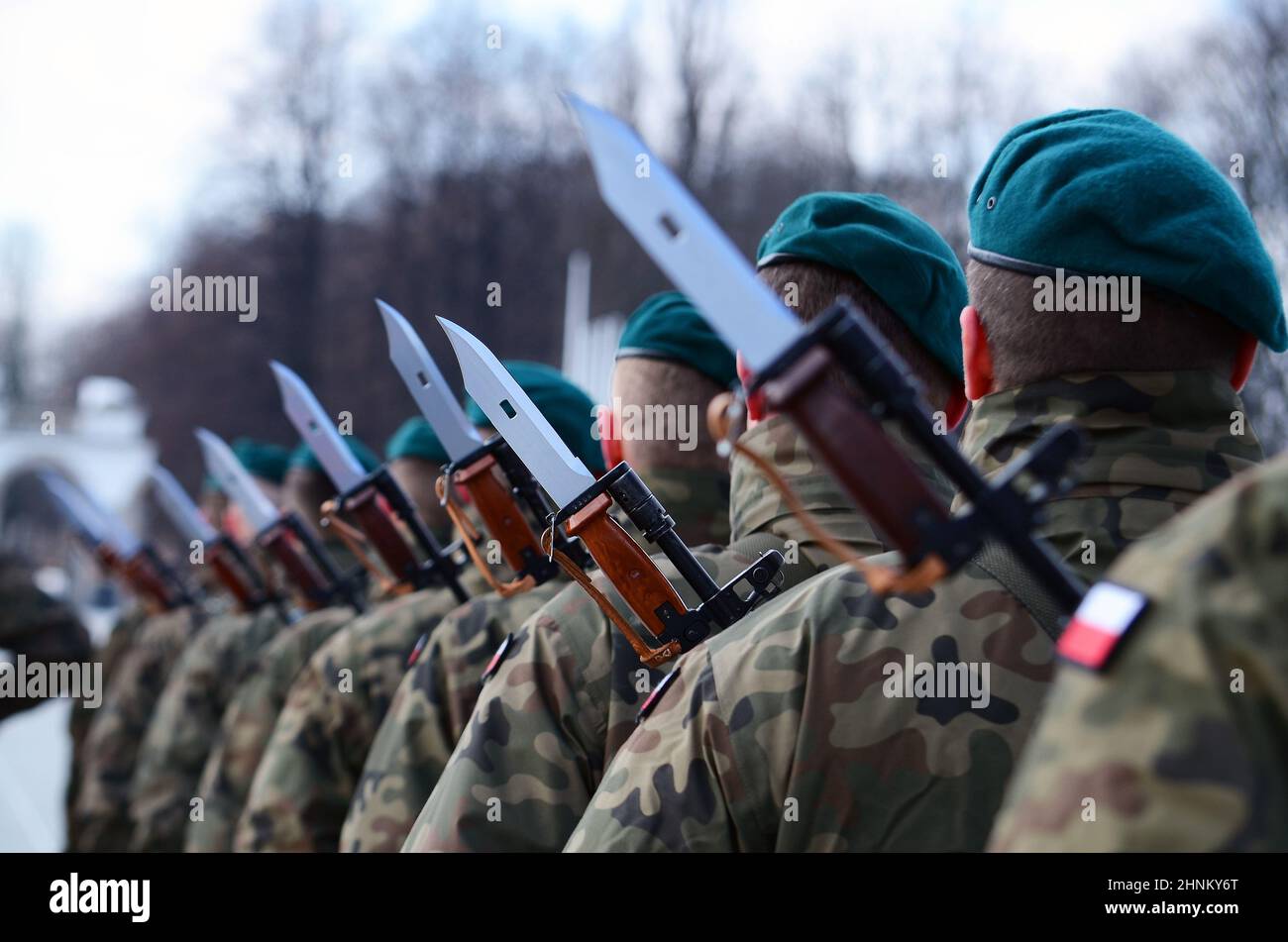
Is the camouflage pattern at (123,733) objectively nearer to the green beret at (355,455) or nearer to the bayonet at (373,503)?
the green beret at (355,455)

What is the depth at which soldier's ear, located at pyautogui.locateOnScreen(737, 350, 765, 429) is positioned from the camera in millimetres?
1479

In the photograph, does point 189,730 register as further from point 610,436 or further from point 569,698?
point 569,698

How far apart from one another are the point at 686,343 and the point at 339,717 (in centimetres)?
163

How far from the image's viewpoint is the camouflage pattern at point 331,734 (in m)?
4.18

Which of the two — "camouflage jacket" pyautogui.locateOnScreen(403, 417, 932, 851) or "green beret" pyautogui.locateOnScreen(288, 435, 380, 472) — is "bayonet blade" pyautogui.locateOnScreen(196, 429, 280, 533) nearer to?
"green beret" pyautogui.locateOnScreen(288, 435, 380, 472)

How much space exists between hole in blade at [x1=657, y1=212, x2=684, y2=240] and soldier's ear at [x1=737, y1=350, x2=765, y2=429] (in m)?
0.12

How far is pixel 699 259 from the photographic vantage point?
1354 mm

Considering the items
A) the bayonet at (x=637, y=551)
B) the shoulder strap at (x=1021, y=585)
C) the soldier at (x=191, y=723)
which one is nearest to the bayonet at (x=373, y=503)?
the bayonet at (x=637, y=551)

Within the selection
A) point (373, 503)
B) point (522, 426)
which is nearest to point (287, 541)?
point (373, 503)

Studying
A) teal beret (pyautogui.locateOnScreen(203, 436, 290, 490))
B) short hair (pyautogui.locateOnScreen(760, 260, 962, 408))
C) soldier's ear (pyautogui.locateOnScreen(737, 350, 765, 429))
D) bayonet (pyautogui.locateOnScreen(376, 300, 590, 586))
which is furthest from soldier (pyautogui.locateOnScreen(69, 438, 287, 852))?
soldier's ear (pyautogui.locateOnScreen(737, 350, 765, 429))

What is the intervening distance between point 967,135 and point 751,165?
17.1ft

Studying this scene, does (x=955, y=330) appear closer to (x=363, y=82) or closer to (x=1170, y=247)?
(x=1170, y=247)

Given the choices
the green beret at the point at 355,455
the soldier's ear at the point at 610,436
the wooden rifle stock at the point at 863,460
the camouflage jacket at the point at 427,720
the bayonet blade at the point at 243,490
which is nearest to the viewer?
the wooden rifle stock at the point at 863,460

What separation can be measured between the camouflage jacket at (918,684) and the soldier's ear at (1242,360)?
10 centimetres
